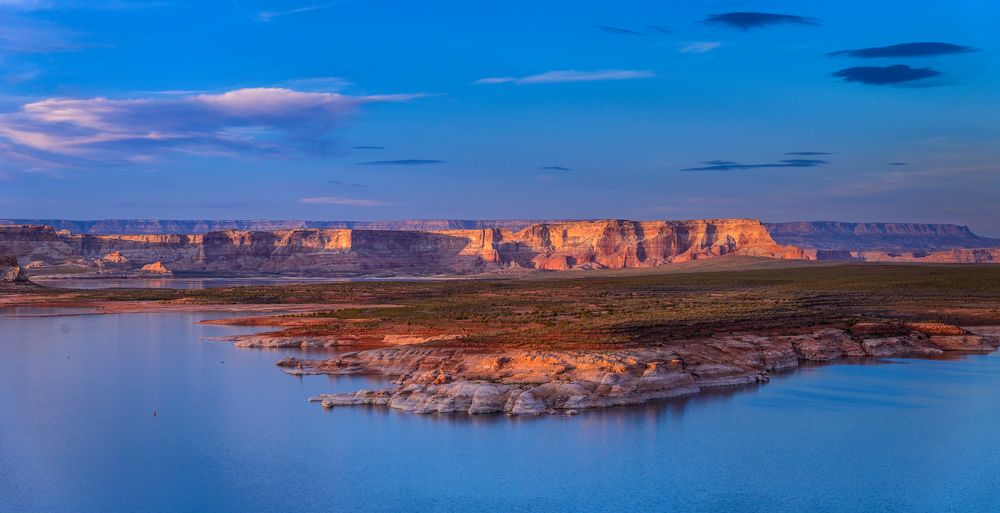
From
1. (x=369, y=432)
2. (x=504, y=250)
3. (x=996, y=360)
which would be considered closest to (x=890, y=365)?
(x=996, y=360)

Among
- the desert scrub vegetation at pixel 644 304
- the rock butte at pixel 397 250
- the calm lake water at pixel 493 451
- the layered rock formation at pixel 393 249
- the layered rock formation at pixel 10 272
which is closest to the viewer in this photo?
the calm lake water at pixel 493 451

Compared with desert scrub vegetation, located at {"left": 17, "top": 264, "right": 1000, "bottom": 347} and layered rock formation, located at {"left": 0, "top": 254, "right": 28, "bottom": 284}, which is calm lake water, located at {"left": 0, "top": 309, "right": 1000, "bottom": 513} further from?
layered rock formation, located at {"left": 0, "top": 254, "right": 28, "bottom": 284}

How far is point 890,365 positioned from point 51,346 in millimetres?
43190

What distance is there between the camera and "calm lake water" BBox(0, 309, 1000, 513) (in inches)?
948

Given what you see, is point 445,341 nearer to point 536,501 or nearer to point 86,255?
point 536,501

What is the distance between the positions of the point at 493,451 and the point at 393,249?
172345 mm

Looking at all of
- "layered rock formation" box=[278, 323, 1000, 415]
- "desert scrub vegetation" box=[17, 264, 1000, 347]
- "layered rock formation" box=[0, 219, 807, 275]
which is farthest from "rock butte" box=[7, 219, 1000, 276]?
"layered rock formation" box=[278, 323, 1000, 415]

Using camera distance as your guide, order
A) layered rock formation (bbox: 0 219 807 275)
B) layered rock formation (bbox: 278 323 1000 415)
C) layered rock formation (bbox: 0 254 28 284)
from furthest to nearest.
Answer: layered rock formation (bbox: 0 219 807 275)
layered rock formation (bbox: 0 254 28 284)
layered rock formation (bbox: 278 323 1000 415)

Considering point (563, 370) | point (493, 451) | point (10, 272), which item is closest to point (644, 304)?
point (563, 370)

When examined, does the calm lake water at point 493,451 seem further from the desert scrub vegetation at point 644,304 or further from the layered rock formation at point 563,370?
the desert scrub vegetation at point 644,304

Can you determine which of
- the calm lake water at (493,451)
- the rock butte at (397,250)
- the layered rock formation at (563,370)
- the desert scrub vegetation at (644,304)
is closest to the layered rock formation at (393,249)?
the rock butte at (397,250)

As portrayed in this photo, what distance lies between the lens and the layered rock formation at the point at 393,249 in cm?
A: 16350

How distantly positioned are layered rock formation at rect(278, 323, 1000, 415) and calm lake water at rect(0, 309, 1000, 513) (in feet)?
3.08

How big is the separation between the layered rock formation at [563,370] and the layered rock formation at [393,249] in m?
113
